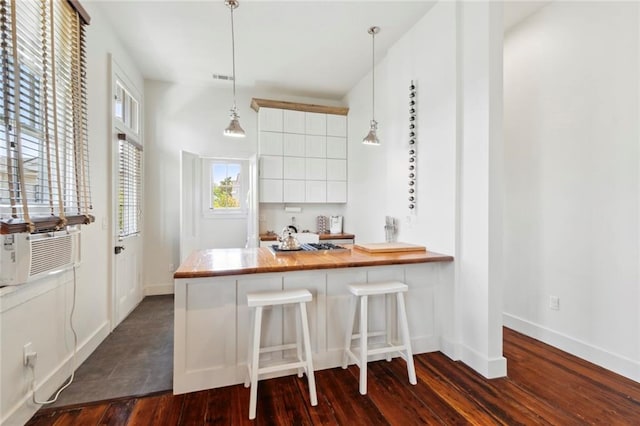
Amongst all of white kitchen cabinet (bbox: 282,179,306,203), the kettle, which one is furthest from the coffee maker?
the kettle

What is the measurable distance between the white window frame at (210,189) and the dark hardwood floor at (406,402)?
9.38ft

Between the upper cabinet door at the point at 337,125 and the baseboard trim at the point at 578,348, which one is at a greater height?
the upper cabinet door at the point at 337,125

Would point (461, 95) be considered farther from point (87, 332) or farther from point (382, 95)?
point (87, 332)

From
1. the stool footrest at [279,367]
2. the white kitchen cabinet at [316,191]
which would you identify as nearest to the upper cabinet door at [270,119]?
the white kitchen cabinet at [316,191]

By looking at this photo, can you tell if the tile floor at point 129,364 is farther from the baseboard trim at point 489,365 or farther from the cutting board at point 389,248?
the baseboard trim at point 489,365

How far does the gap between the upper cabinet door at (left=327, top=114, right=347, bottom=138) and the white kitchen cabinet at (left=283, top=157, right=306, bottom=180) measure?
65 cm

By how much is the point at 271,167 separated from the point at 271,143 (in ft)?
1.15

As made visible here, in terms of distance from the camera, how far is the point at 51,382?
198 cm

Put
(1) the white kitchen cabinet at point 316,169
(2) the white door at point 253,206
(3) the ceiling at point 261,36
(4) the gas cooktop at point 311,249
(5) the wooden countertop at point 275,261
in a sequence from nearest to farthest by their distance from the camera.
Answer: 1. (5) the wooden countertop at point 275,261
2. (4) the gas cooktop at point 311,249
3. (3) the ceiling at point 261,36
4. (2) the white door at point 253,206
5. (1) the white kitchen cabinet at point 316,169

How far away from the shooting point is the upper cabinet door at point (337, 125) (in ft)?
15.3

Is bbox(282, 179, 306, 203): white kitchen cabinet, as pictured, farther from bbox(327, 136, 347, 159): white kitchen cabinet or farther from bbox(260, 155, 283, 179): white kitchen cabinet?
bbox(327, 136, 347, 159): white kitchen cabinet

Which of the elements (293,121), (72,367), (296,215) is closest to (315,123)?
(293,121)

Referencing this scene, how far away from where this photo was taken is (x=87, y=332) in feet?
8.26

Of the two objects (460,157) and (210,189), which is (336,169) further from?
(460,157)
